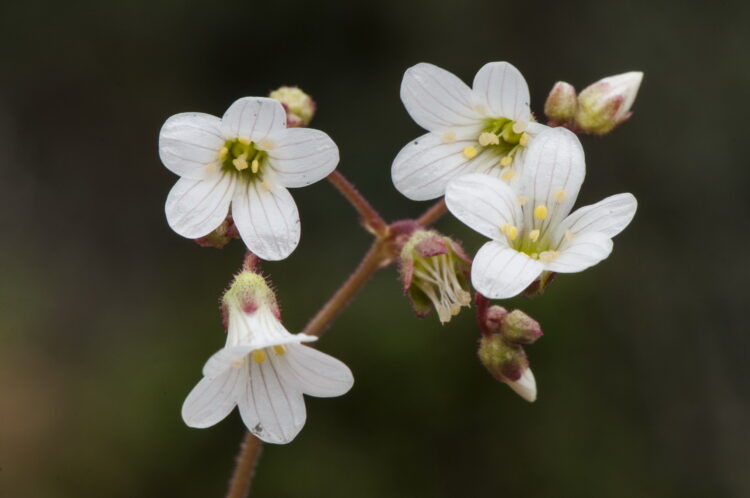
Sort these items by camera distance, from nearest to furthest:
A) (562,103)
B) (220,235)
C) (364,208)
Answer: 1. (220,235)
2. (562,103)
3. (364,208)

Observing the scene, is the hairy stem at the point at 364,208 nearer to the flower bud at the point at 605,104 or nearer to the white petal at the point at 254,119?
the white petal at the point at 254,119

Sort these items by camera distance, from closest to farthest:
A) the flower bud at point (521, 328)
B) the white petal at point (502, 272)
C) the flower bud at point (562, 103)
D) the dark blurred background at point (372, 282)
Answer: the white petal at point (502, 272), the flower bud at point (521, 328), the flower bud at point (562, 103), the dark blurred background at point (372, 282)

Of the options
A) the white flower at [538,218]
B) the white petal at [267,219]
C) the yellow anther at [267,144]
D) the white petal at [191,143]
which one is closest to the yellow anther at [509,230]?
the white flower at [538,218]

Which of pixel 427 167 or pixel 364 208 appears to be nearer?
pixel 427 167

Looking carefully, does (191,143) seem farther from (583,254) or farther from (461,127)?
(583,254)

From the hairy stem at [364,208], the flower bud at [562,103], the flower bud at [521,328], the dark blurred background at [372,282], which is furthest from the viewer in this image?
the dark blurred background at [372,282]

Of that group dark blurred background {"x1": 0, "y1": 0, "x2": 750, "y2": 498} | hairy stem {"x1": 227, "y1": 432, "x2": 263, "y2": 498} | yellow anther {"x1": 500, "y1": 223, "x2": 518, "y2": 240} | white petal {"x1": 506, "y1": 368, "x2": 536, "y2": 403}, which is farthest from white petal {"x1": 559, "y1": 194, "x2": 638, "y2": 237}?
dark blurred background {"x1": 0, "y1": 0, "x2": 750, "y2": 498}

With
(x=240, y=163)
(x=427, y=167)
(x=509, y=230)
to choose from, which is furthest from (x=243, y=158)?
Result: (x=509, y=230)
